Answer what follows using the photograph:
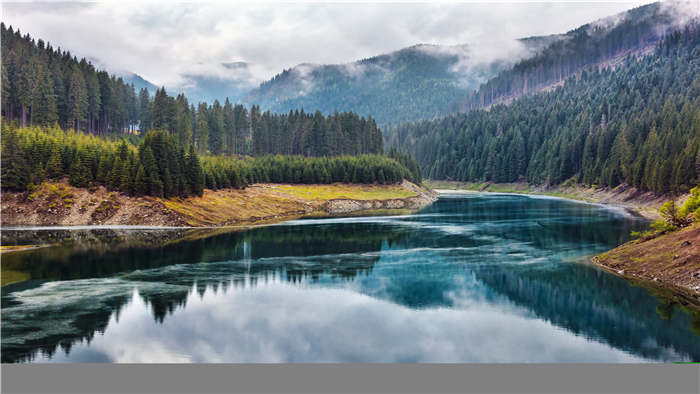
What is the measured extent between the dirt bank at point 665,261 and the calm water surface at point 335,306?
229 centimetres

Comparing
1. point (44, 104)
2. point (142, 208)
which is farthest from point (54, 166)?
point (44, 104)

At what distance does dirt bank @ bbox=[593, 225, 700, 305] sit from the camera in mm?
39656

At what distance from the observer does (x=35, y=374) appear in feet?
81.1

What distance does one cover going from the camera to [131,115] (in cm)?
16638

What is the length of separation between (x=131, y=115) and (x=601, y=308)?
162497 millimetres

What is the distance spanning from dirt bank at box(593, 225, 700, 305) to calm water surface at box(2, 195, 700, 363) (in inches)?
90.3

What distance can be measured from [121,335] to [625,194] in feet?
425

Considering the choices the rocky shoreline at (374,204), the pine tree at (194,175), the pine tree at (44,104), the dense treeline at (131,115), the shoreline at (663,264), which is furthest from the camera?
the rocky shoreline at (374,204)

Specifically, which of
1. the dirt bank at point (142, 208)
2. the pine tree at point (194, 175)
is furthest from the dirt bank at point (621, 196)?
the pine tree at point (194, 175)

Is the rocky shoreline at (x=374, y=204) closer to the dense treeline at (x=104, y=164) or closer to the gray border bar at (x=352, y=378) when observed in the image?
the dense treeline at (x=104, y=164)

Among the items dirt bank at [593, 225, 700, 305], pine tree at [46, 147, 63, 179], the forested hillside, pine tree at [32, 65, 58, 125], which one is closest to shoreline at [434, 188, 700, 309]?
dirt bank at [593, 225, 700, 305]

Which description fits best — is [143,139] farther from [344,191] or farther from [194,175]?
[344,191]

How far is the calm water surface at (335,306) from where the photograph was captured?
96.4ft

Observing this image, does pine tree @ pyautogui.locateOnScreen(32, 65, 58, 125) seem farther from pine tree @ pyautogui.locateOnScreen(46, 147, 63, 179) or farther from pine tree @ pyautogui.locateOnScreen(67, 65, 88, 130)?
pine tree @ pyautogui.locateOnScreen(46, 147, 63, 179)
